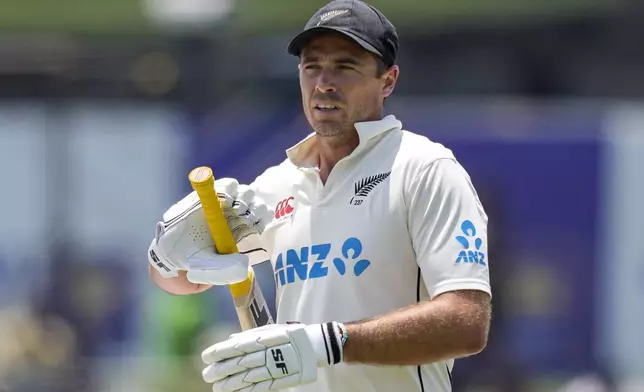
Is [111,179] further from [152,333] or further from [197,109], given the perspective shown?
[152,333]

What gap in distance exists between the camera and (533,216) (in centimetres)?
1174

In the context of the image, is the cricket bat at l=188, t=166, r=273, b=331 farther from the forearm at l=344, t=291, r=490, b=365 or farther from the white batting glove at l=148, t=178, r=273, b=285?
the forearm at l=344, t=291, r=490, b=365

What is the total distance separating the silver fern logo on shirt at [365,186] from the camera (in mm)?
3803

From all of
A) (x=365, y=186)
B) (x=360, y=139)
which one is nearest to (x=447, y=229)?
(x=365, y=186)

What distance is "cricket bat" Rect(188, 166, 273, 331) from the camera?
3.78m

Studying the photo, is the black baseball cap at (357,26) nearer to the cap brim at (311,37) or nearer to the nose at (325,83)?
the cap brim at (311,37)

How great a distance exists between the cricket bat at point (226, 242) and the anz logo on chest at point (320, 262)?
0.10 meters

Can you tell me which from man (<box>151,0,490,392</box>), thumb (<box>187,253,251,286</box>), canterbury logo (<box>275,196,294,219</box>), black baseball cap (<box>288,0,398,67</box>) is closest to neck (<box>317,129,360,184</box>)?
man (<box>151,0,490,392</box>)

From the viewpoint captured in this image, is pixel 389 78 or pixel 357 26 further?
pixel 389 78

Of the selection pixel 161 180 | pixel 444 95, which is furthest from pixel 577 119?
pixel 161 180

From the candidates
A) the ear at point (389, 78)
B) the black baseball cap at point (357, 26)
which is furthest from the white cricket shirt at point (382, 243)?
the black baseball cap at point (357, 26)

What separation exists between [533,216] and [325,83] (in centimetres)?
810

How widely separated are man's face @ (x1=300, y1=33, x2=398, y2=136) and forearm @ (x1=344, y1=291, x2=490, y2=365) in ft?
2.16

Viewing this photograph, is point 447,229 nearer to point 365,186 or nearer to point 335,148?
point 365,186
